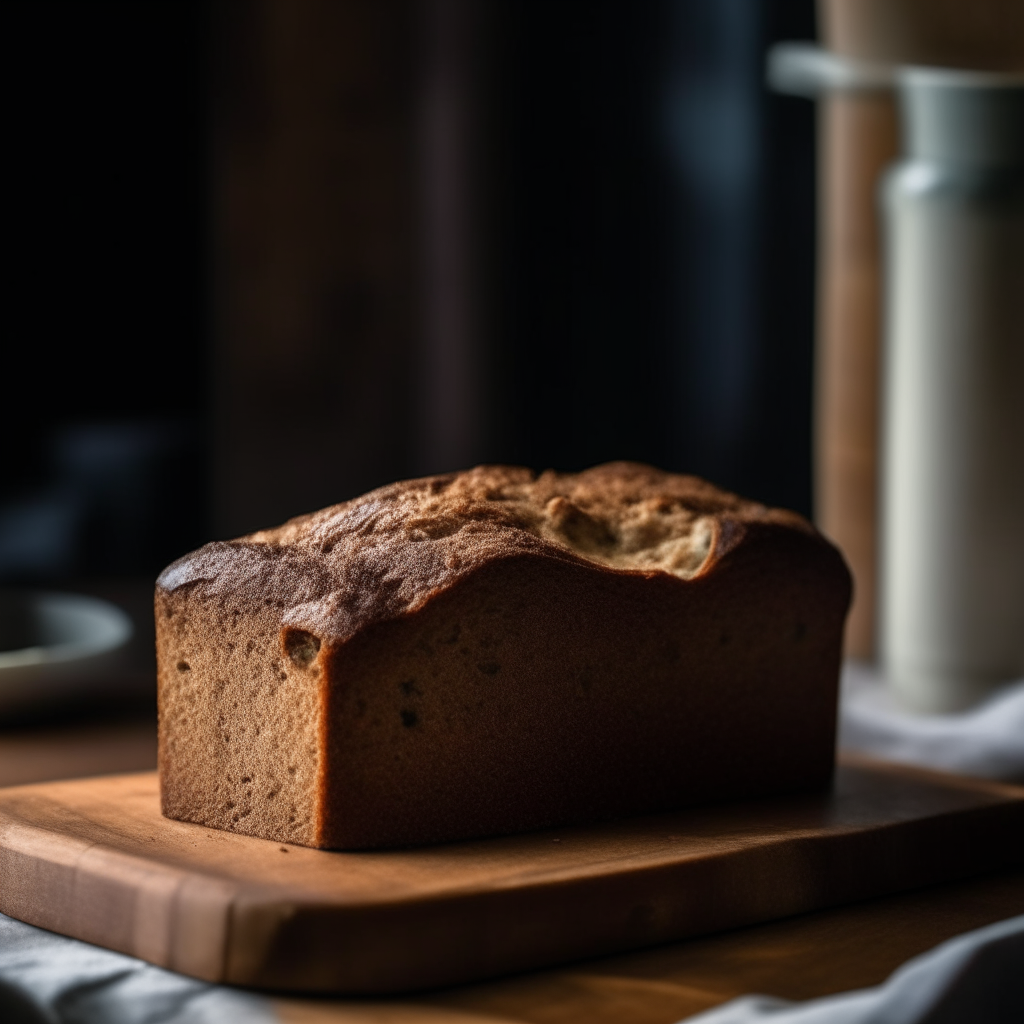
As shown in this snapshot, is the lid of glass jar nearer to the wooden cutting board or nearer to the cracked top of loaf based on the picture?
the cracked top of loaf

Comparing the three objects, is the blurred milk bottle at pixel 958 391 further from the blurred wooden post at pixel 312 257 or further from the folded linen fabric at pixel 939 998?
the blurred wooden post at pixel 312 257

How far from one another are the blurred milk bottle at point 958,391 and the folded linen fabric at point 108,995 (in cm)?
104

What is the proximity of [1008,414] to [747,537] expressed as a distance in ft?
1.86

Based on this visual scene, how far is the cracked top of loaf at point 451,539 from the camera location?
3.43ft

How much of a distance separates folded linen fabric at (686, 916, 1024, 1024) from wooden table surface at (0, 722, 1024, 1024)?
55 mm

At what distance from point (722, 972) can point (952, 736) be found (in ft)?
2.13

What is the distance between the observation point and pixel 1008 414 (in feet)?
5.40

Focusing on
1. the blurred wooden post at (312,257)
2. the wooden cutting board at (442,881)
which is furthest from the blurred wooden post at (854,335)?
the blurred wooden post at (312,257)

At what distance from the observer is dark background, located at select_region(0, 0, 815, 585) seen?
3.16 metres

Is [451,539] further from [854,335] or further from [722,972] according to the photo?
[854,335]

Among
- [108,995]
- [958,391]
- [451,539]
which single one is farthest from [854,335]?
[108,995]

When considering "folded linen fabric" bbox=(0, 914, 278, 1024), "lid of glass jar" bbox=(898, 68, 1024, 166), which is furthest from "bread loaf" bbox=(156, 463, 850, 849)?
"lid of glass jar" bbox=(898, 68, 1024, 166)

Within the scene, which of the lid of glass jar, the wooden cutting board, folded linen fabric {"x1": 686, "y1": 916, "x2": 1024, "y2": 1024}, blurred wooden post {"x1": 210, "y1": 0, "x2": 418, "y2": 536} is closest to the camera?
folded linen fabric {"x1": 686, "y1": 916, "x2": 1024, "y2": 1024}

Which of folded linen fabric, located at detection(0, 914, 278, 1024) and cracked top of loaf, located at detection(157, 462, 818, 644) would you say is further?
cracked top of loaf, located at detection(157, 462, 818, 644)
